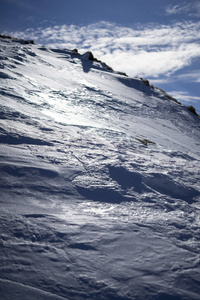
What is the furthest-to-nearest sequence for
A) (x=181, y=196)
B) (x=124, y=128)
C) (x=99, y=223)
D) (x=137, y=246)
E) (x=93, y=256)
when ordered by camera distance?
(x=124, y=128), (x=181, y=196), (x=99, y=223), (x=137, y=246), (x=93, y=256)

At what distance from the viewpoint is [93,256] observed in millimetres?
1381

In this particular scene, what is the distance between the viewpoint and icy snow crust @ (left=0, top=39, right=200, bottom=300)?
4.08 ft

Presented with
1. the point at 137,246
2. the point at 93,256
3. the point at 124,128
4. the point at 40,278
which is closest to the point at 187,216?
the point at 137,246

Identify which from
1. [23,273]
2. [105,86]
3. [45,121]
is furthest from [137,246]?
[105,86]

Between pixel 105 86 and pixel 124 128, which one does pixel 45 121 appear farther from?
pixel 105 86

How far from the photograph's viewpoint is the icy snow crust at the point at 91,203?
1244 mm

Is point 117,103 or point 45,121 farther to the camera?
point 117,103

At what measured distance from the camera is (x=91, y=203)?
6.04 ft

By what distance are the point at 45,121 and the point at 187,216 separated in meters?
2.00

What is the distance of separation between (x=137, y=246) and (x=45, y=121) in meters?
1.99

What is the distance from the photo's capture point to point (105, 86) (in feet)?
17.2

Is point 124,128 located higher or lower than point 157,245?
higher

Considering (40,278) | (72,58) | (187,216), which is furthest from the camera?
(72,58)

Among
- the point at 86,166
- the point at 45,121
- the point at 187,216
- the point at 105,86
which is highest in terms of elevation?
the point at 105,86
